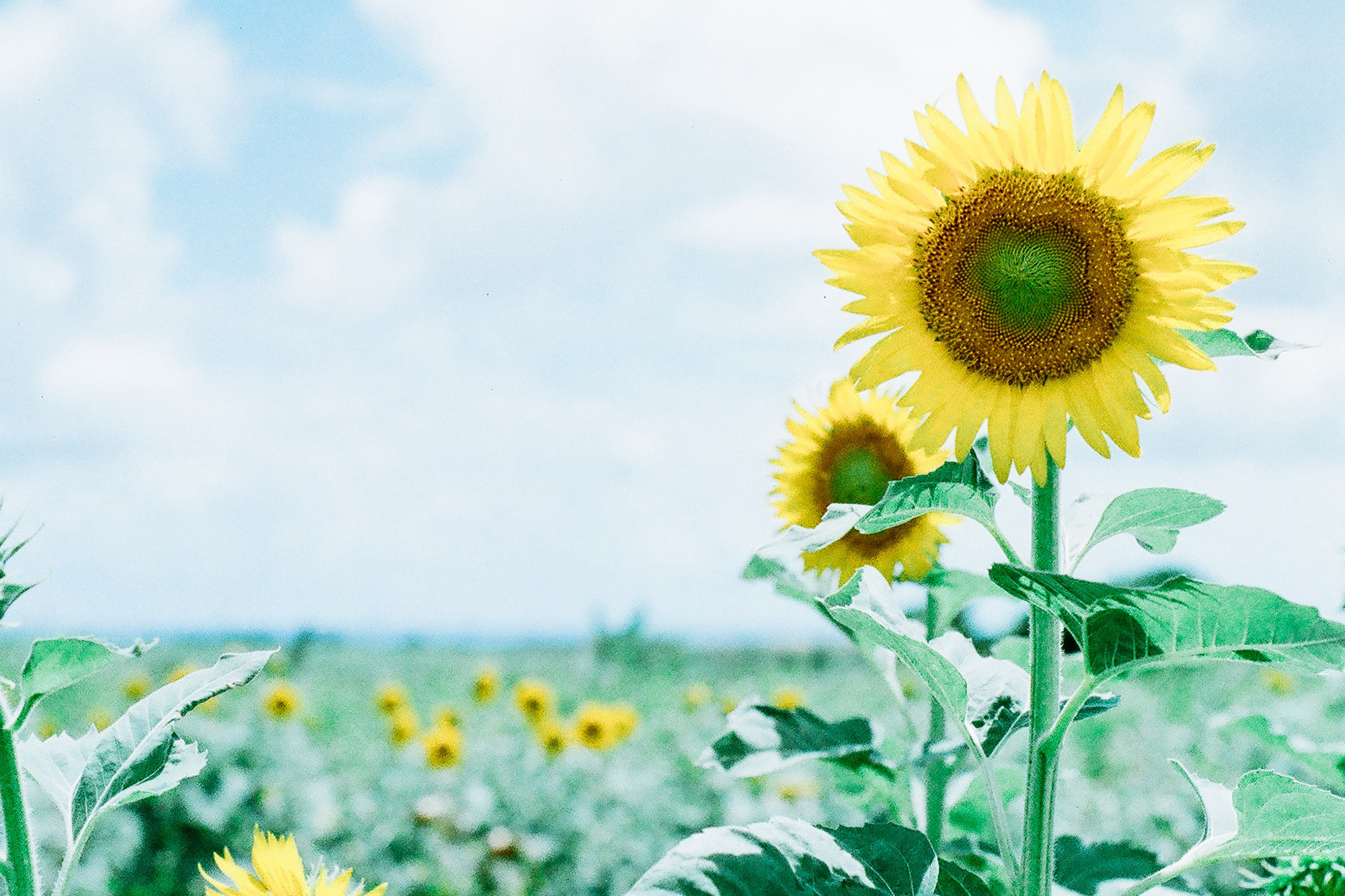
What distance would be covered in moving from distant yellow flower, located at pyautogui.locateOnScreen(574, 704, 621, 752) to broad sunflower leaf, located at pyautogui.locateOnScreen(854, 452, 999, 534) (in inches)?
149

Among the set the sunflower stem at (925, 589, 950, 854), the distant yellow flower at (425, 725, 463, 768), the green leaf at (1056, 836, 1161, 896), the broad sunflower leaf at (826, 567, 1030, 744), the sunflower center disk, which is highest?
the sunflower center disk

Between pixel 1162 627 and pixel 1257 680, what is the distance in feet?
24.0

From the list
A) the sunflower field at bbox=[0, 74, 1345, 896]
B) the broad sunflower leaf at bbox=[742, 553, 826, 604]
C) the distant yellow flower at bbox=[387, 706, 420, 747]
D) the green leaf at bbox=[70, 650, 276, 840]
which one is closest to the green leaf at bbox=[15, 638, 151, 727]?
the sunflower field at bbox=[0, 74, 1345, 896]

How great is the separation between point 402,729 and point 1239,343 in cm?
447

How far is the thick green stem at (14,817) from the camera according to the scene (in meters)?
1.00

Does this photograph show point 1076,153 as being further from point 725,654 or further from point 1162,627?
point 725,654

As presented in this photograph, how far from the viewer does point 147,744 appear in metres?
1.10

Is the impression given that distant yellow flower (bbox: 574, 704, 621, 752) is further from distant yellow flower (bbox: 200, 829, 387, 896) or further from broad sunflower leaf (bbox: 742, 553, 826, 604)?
distant yellow flower (bbox: 200, 829, 387, 896)

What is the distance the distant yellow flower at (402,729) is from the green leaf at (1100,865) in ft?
12.9

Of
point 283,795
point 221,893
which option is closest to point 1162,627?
point 221,893

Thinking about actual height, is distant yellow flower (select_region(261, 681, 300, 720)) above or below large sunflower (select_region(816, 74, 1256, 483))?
below

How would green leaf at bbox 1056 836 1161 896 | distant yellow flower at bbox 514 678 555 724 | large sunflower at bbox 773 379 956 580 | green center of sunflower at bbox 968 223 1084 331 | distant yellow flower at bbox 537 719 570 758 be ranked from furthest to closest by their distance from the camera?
distant yellow flower at bbox 514 678 555 724
distant yellow flower at bbox 537 719 570 758
large sunflower at bbox 773 379 956 580
green leaf at bbox 1056 836 1161 896
green center of sunflower at bbox 968 223 1084 331

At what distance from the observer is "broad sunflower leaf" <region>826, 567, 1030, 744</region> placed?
1.01 m

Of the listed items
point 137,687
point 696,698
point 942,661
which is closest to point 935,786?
point 942,661
